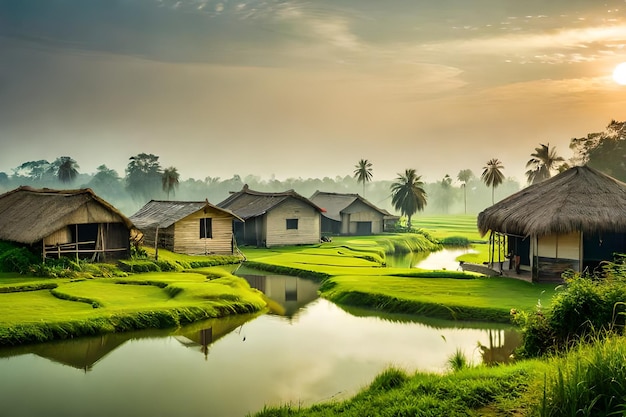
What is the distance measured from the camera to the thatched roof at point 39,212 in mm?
32625

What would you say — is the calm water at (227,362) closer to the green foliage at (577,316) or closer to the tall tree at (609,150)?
the green foliage at (577,316)

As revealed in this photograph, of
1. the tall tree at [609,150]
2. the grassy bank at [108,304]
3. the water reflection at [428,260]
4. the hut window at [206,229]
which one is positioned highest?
the tall tree at [609,150]

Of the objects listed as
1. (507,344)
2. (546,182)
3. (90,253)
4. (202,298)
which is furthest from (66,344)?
(546,182)

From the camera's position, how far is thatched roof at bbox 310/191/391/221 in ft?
222

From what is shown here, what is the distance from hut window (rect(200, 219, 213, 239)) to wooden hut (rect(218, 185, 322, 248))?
6.93 metres

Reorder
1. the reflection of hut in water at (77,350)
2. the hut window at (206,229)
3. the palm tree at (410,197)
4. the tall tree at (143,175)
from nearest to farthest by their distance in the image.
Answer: the reflection of hut in water at (77,350) → the hut window at (206,229) → the palm tree at (410,197) → the tall tree at (143,175)

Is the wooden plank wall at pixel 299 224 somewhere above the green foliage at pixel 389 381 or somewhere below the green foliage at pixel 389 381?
above

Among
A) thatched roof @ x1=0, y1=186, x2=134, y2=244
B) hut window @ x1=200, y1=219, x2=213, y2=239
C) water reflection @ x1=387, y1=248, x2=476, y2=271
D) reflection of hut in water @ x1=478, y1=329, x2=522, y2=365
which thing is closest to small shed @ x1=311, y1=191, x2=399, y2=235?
water reflection @ x1=387, y1=248, x2=476, y2=271

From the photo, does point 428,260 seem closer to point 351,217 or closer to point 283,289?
point 351,217

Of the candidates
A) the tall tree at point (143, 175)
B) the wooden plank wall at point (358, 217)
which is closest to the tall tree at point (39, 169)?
the tall tree at point (143, 175)

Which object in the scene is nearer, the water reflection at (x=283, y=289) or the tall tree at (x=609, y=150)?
the water reflection at (x=283, y=289)

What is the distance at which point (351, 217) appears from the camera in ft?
224

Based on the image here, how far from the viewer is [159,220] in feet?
149

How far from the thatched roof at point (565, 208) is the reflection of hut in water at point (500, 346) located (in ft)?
31.2
